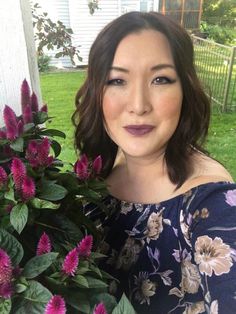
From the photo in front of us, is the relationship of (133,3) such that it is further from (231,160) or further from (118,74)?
(118,74)

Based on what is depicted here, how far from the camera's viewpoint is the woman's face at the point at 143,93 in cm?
117

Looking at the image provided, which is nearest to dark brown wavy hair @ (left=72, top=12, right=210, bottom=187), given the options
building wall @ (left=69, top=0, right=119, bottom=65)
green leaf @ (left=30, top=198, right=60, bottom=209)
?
green leaf @ (left=30, top=198, right=60, bottom=209)

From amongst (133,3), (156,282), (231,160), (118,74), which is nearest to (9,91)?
(118,74)

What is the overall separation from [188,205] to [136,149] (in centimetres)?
24

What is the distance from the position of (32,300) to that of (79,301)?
8cm

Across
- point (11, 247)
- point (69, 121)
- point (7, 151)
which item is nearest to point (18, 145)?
point (7, 151)

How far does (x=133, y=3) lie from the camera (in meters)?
9.79

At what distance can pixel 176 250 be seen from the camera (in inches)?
45.8

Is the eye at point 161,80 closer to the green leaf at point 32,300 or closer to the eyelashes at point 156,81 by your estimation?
the eyelashes at point 156,81

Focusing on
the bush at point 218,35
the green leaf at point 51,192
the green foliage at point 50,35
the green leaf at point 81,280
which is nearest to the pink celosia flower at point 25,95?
the green leaf at point 51,192

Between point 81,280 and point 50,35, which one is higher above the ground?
point 50,35

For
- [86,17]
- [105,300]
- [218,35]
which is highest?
[105,300]

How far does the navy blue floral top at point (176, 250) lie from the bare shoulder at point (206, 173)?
41mm

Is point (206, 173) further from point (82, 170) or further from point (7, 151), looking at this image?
point (7, 151)
